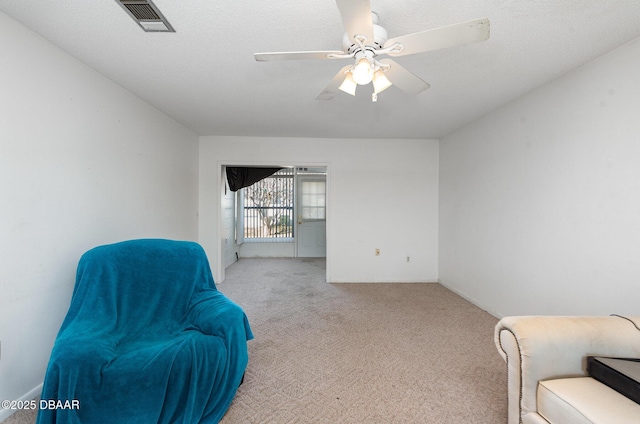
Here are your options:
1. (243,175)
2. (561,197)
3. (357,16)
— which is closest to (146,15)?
(357,16)

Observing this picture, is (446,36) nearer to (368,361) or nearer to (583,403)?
(583,403)

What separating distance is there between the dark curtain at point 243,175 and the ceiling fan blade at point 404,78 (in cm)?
434

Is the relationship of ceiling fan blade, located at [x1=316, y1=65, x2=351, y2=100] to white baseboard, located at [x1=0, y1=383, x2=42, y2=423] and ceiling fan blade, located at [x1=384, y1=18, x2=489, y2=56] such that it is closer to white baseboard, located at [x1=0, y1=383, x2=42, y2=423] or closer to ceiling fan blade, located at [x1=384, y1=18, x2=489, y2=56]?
ceiling fan blade, located at [x1=384, y1=18, x2=489, y2=56]

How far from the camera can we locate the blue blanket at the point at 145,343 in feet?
4.26

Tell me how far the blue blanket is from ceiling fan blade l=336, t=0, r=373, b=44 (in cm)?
164

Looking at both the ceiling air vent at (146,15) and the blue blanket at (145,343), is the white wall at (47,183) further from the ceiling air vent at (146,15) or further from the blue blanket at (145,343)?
the ceiling air vent at (146,15)

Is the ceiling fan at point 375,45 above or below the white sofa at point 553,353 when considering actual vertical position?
above

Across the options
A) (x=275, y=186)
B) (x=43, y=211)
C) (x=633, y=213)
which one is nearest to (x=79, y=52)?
(x=43, y=211)

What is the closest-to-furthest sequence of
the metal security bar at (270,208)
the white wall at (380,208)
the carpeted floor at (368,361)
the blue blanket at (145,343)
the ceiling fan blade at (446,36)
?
the ceiling fan blade at (446,36) < the blue blanket at (145,343) < the carpeted floor at (368,361) < the white wall at (380,208) < the metal security bar at (270,208)

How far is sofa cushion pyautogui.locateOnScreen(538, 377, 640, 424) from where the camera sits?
1047mm

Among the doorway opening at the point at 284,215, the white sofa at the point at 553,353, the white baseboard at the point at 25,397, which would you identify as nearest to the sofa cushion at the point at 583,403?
the white sofa at the point at 553,353

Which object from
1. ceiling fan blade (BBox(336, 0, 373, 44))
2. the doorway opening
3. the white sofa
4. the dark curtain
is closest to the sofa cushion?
the white sofa

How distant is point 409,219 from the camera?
450cm

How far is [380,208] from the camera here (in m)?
4.48
